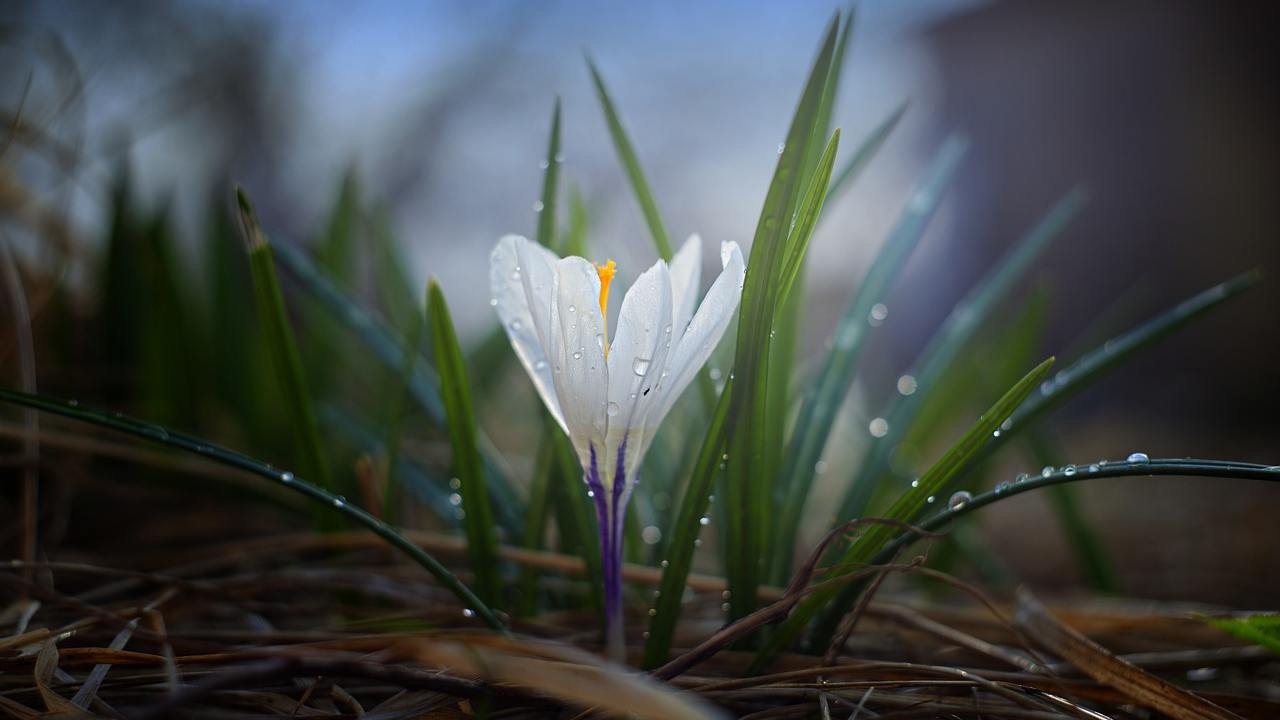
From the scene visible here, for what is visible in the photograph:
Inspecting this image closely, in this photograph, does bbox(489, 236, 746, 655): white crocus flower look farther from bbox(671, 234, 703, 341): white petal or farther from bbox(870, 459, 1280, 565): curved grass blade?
bbox(870, 459, 1280, 565): curved grass blade

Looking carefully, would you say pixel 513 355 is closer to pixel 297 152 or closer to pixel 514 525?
pixel 514 525

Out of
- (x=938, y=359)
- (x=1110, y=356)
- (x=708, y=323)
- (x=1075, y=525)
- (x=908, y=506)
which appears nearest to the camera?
(x=708, y=323)

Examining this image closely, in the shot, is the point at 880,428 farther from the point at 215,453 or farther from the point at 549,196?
the point at 215,453

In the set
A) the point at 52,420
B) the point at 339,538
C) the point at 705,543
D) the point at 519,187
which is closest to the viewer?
the point at 339,538

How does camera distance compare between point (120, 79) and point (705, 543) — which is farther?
point (120, 79)

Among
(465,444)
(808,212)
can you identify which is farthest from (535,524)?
(808,212)

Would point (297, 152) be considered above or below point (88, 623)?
above

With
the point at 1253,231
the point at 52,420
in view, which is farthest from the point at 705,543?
the point at 1253,231
